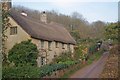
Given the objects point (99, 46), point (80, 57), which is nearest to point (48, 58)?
point (80, 57)

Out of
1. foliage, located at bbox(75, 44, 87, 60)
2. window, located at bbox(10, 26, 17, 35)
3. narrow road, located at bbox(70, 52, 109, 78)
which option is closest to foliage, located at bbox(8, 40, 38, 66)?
window, located at bbox(10, 26, 17, 35)

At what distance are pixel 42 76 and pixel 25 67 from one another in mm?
2764

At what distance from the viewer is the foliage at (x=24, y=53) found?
85.7 ft

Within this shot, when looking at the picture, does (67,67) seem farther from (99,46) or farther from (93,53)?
(99,46)

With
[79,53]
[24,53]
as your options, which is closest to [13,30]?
[24,53]

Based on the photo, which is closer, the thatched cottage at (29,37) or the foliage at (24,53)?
the foliage at (24,53)

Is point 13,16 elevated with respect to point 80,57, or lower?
elevated

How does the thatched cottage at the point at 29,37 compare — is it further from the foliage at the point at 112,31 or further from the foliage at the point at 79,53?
the foliage at the point at 112,31

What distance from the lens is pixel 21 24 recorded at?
96.0 feet

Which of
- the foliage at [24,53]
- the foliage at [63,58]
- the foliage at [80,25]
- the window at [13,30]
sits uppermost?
the foliage at [80,25]

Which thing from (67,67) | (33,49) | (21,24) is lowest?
(67,67)

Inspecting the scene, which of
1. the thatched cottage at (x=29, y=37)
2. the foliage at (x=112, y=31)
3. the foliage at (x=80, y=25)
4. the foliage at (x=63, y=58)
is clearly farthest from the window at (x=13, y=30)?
the foliage at (x=80, y=25)

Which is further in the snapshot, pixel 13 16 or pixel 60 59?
pixel 60 59

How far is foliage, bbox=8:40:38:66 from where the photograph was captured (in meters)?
26.1
